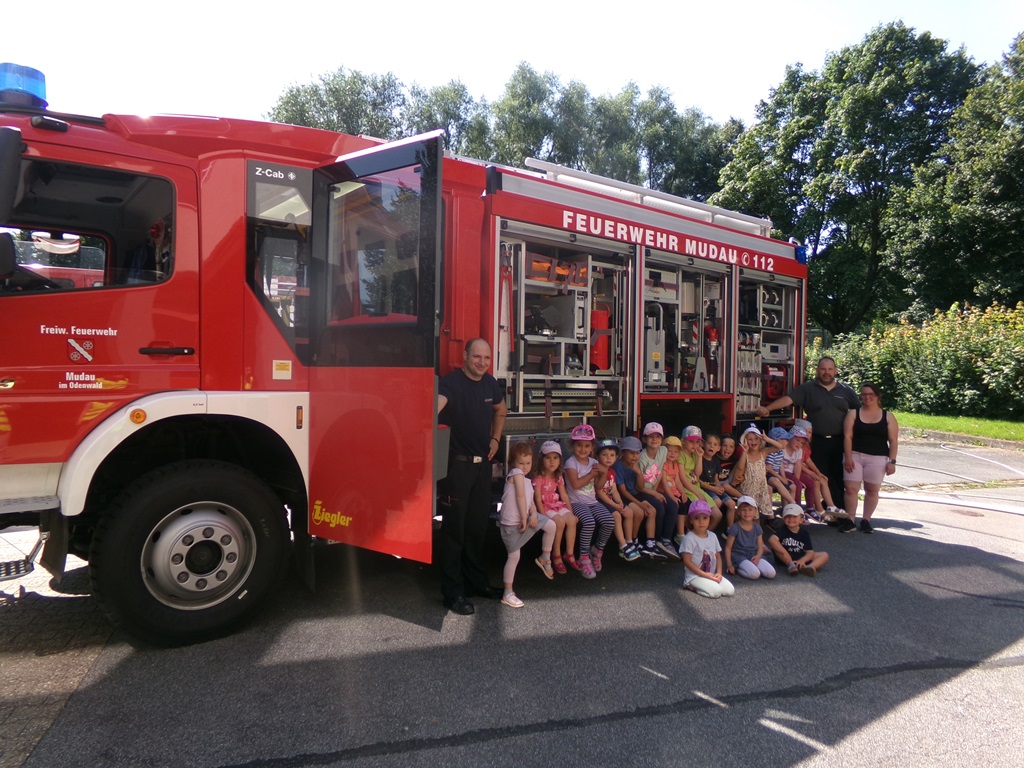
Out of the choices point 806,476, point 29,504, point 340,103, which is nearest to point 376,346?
point 29,504

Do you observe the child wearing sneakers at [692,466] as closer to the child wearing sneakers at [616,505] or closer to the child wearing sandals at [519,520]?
the child wearing sneakers at [616,505]

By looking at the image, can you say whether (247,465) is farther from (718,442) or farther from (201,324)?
(718,442)

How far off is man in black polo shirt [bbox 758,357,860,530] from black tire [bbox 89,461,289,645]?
5.25 metres

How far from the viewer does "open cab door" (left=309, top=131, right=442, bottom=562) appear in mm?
3705

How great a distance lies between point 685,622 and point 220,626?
272 centimetres

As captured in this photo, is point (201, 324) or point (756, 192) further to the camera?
point (756, 192)

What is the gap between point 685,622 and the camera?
4.25 m

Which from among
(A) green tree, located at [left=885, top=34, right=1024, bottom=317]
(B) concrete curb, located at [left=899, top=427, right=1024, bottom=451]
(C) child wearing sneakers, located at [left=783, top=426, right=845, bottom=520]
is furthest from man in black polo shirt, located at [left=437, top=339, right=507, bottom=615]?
(A) green tree, located at [left=885, top=34, right=1024, bottom=317]

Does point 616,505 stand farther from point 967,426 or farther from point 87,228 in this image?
point 967,426

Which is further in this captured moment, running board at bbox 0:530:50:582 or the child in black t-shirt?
the child in black t-shirt

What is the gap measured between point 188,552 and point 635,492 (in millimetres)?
3340

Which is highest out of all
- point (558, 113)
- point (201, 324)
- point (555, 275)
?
point (558, 113)

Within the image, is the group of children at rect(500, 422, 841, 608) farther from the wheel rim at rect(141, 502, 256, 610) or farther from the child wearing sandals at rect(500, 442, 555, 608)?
the wheel rim at rect(141, 502, 256, 610)

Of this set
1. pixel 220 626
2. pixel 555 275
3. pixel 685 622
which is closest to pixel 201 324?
pixel 220 626
